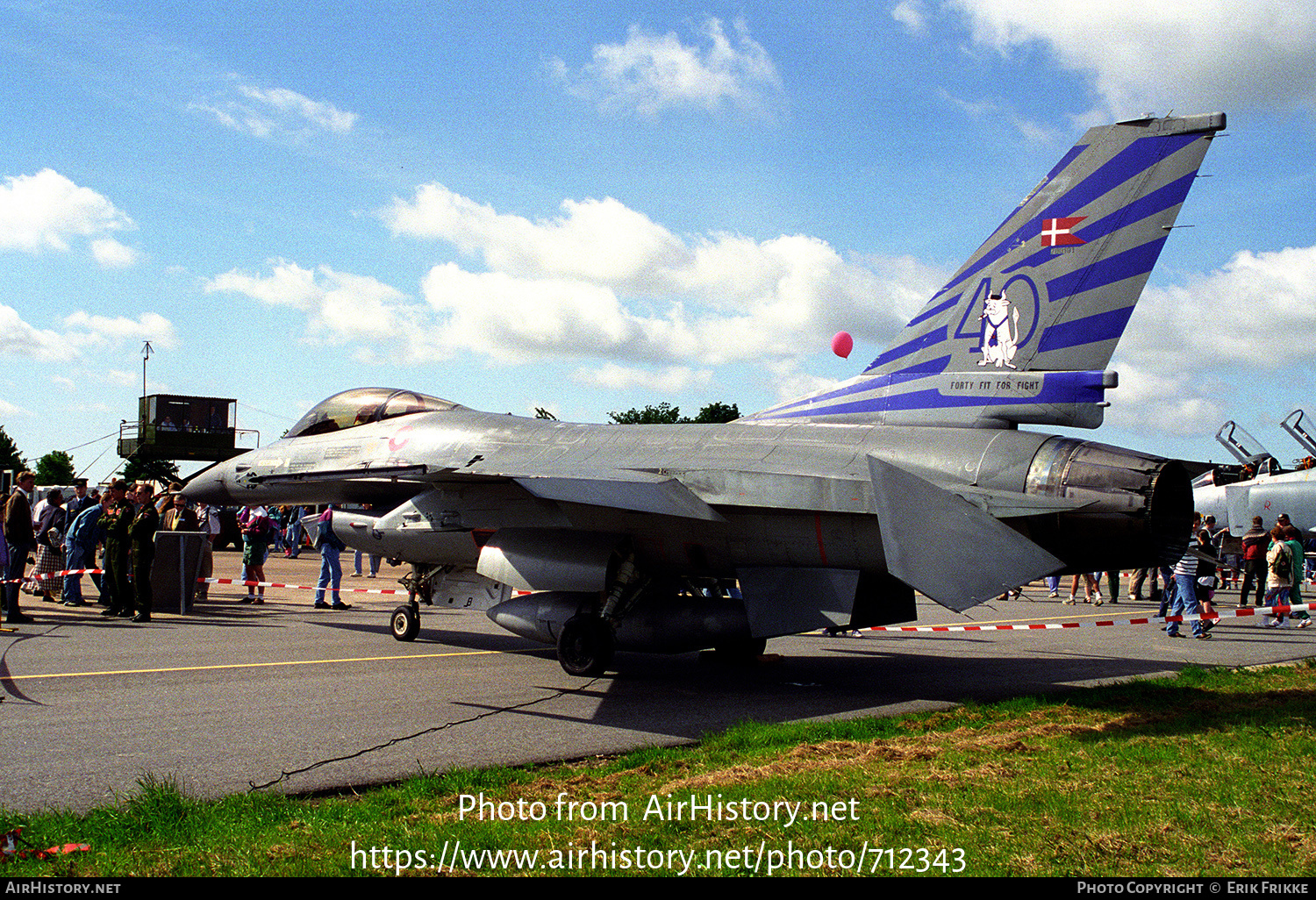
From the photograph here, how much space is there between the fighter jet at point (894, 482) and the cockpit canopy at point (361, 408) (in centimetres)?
165

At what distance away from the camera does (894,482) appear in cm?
682

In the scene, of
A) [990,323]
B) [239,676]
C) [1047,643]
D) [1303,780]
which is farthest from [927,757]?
[1047,643]

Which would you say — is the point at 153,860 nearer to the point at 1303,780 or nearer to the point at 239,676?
the point at 239,676

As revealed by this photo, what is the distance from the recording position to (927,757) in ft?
20.1

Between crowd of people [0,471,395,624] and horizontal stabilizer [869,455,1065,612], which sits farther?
crowd of people [0,471,395,624]

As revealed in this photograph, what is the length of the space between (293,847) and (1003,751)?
447 cm

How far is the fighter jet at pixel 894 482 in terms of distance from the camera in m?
7.34

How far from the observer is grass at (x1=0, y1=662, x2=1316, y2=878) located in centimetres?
407

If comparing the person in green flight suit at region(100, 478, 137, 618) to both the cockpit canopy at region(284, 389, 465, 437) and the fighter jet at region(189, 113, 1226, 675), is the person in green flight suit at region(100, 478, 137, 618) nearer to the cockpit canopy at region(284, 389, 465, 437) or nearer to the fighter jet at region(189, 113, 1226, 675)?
the cockpit canopy at region(284, 389, 465, 437)

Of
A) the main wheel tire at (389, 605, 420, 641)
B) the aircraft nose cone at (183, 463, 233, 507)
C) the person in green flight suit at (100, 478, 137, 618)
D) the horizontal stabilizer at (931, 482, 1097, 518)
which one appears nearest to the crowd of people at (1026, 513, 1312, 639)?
the horizontal stabilizer at (931, 482, 1097, 518)

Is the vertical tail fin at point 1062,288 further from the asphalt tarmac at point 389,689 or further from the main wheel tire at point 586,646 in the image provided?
the main wheel tire at point 586,646

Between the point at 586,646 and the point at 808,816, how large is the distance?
505 cm

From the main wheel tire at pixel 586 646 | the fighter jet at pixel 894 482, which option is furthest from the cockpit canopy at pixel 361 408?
the main wheel tire at pixel 586 646

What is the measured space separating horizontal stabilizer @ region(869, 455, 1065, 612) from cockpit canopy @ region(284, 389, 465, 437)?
7.12m
